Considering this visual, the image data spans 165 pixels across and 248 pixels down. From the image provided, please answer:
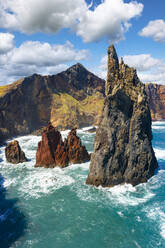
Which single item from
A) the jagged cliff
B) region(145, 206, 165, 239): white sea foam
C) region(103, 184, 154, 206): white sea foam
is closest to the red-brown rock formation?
region(103, 184, 154, 206): white sea foam

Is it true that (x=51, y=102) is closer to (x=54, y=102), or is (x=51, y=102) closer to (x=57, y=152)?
(x=54, y=102)

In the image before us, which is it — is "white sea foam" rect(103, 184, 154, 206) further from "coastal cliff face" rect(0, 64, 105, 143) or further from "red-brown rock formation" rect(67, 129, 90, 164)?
"coastal cliff face" rect(0, 64, 105, 143)

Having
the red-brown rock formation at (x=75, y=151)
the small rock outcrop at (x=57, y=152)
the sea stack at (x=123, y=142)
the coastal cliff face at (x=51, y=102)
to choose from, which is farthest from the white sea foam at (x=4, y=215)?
the coastal cliff face at (x=51, y=102)

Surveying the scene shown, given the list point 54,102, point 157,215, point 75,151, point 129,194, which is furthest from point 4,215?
point 54,102

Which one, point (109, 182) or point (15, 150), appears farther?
point (15, 150)

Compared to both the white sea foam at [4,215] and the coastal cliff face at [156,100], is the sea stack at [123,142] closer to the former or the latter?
the white sea foam at [4,215]

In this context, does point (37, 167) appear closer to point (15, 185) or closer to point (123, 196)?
point (15, 185)

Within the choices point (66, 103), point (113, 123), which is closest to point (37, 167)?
point (113, 123)
